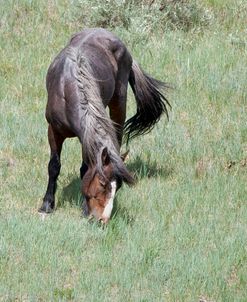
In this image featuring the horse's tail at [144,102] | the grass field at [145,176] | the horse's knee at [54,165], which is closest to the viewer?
the grass field at [145,176]

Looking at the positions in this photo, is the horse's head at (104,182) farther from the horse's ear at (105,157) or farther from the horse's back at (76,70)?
the horse's back at (76,70)

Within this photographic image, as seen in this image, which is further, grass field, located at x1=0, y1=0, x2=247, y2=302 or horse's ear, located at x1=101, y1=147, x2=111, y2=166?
horse's ear, located at x1=101, y1=147, x2=111, y2=166

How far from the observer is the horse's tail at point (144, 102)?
9.20m

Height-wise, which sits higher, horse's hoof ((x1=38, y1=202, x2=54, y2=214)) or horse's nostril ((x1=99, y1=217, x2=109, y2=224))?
horse's nostril ((x1=99, y1=217, x2=109, y2=224))

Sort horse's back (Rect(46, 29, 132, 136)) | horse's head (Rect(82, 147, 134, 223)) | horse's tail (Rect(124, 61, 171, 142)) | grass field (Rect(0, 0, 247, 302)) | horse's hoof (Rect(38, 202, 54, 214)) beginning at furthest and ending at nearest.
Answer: horse's tail (Rect(124, 61, 171, 142)) < horse's hoof (Rect(38, 202, 54, 214)) < horse's back (Rect(46, 29, 132, 136)) < horse's head (Rect(82, 147, 134, 223)) < grass field (Rect(0, 0, 247, 302))

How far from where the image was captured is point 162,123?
10.0 m

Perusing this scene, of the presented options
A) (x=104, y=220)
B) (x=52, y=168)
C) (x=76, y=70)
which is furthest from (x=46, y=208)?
(x=76, y=70)

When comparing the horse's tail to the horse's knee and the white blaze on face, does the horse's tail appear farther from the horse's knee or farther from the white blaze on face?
the white blaze on face

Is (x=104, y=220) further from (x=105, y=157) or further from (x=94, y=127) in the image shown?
(x=94, y=127)

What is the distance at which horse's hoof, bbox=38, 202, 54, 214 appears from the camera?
769cm

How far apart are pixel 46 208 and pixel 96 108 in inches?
45.4

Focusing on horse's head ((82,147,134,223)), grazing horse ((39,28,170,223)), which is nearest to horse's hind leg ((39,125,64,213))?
grazing horse ((39,28,170,223))

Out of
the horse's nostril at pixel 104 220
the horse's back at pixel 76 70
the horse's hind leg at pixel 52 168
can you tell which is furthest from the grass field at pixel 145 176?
the horse's back at pixel 76 70

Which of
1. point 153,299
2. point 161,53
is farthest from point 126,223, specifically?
point 161,53
